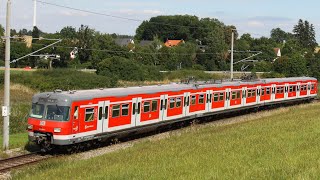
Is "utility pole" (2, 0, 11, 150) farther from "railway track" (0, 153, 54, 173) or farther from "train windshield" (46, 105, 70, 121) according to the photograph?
"train windshield" (46, 105, 70, 121)

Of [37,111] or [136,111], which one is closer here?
[37,111]

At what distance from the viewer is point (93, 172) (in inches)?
494

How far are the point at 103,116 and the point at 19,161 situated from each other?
4412 millimetres

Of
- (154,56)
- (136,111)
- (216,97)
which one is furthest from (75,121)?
(154,56)

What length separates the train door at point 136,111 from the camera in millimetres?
22281

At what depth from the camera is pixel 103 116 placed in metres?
20.2

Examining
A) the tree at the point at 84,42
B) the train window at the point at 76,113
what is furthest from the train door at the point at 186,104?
the tree at the point at 84,42

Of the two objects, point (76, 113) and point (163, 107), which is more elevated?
point (76, 113)

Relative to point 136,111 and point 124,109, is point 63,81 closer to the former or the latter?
point 136,111

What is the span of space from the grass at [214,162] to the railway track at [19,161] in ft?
4.19

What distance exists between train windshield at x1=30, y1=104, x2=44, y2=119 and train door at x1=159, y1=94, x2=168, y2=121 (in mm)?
7607

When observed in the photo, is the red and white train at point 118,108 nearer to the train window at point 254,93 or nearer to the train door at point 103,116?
the train door at point 103,116

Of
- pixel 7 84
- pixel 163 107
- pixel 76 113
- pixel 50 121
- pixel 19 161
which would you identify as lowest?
pixel 19 161

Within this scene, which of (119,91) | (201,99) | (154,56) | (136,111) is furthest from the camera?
(154,56)
